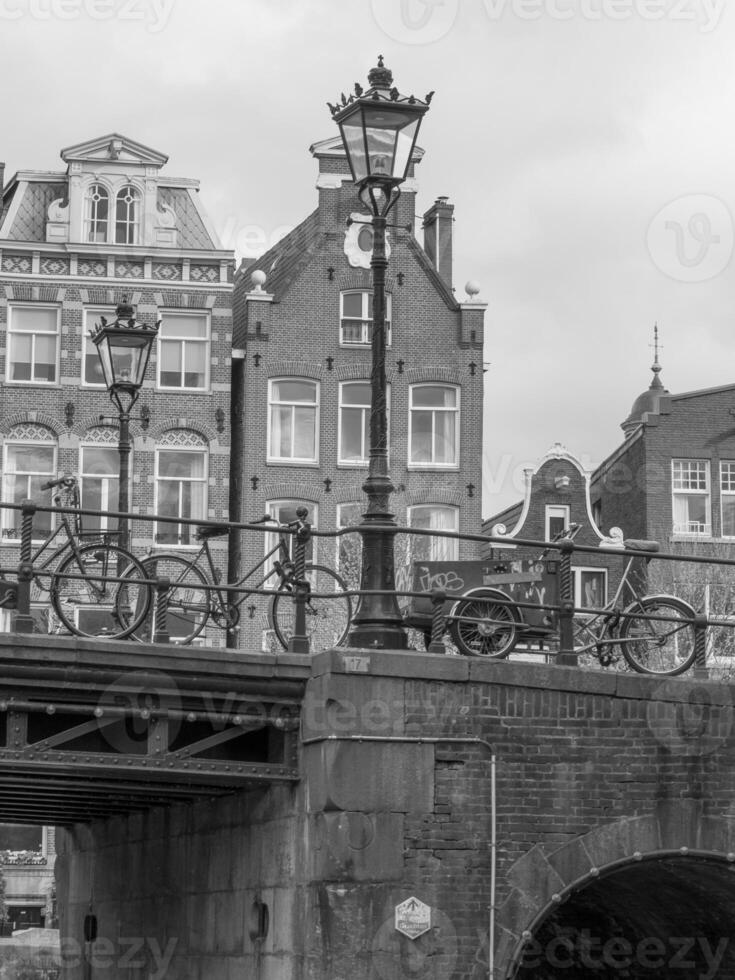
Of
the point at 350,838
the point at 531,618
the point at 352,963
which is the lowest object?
the point at 352,963

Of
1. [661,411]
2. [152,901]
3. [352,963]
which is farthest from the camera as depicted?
[661,411]

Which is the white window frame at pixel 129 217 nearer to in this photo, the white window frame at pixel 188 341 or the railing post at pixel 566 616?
the white window frame at pixel 188 341

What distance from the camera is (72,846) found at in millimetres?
25656

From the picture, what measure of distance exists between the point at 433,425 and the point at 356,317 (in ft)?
10.6

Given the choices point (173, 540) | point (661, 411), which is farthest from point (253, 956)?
point (661, 411)

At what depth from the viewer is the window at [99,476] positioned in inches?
1745

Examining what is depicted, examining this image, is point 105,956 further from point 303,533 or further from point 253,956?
point 303,533

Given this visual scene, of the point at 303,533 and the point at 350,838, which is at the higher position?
the point at 303,533

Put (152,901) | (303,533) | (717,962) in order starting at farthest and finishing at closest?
(152,901), (717,962), (303,533)

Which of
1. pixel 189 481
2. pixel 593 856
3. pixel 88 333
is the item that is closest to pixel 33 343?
pixel 88 333

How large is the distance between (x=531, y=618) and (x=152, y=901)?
5318 mm

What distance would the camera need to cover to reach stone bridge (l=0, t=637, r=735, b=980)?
14.8 meters

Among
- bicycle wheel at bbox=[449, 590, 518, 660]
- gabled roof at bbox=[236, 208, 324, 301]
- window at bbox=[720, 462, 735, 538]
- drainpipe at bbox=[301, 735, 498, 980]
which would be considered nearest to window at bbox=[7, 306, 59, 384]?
gabled roof at bbox=[236, 208, 324, 301]

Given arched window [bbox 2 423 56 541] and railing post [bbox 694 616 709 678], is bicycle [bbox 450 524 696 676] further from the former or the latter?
arched window [bbox 2 423 56 541]
